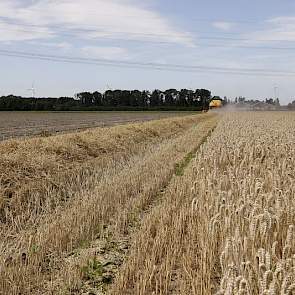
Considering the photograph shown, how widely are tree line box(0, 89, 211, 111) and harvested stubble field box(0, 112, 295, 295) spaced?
97426 millimetres

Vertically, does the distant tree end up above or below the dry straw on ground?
above

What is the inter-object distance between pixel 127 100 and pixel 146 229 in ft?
396

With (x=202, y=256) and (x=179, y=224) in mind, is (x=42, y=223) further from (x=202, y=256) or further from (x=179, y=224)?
(x=202, y=256)

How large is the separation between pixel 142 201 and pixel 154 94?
4928 inches

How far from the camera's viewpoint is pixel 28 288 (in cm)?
A: 443

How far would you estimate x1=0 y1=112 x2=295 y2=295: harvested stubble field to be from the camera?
4.21 m

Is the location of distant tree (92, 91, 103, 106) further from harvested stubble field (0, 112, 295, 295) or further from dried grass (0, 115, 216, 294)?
harvested stubble field (0, 112, 295, 295)

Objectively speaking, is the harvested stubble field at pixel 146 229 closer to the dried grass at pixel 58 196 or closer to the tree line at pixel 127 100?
the dried grass at pixel 58 196

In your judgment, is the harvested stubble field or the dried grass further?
the dried grass

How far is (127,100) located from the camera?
12600cm

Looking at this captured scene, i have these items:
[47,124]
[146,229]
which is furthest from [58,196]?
[47,124]

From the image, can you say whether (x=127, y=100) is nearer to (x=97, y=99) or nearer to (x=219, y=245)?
(x=97, y=99)

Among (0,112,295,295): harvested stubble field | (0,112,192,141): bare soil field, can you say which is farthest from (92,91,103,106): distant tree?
(0,112,295,295): harvested stubble field

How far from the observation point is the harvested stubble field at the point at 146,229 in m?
4.21
